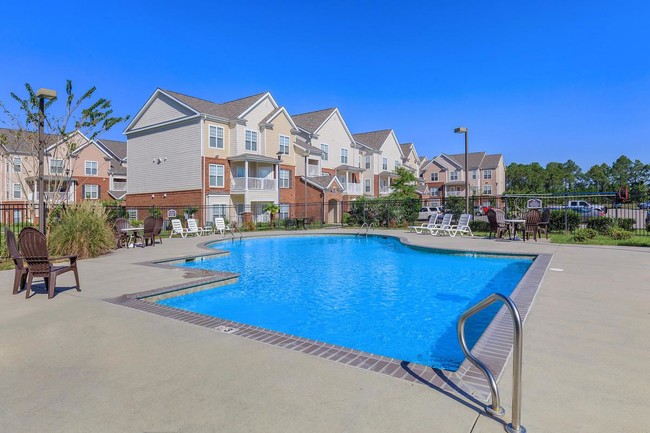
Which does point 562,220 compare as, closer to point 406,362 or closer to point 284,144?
point 406,362

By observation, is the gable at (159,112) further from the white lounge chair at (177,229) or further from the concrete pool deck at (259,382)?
the concrete pool deck at (259,382)

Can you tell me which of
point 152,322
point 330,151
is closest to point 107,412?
point 152,322

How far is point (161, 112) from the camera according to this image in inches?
1170

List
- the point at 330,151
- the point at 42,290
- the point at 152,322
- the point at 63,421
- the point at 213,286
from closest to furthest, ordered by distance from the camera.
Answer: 1. the point at 63,421
2. the point at 152,322
3. the point at 42,290
4. the point at 213,286
5. the point at 330,151

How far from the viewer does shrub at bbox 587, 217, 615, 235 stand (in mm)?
17391

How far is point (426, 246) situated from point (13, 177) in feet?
A: 130

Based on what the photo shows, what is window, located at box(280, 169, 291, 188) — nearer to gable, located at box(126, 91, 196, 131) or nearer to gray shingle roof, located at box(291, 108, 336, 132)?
gray shingle roof, located at box(291, 108, 336, 132)

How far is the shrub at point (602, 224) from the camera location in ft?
57.1

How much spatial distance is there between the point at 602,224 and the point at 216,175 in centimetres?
2384

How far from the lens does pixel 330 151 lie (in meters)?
40.0

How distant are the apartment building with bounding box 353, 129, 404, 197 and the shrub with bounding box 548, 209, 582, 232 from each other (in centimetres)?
2529

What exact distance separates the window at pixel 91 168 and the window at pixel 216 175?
66.1ft

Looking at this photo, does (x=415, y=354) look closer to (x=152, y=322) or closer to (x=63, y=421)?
(x=152, y=322)

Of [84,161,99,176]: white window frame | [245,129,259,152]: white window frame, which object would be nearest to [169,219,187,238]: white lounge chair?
[245,129,259,152]: white window frame
